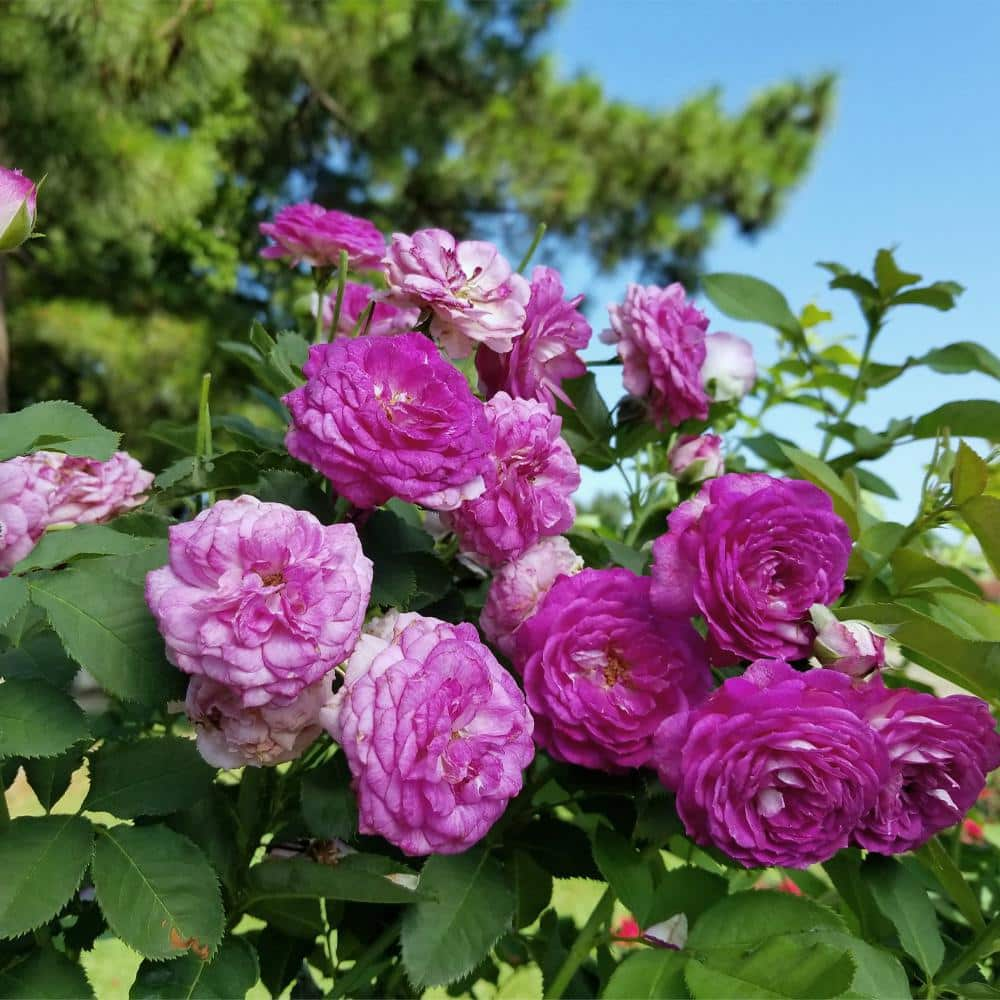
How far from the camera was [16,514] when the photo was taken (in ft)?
1.49

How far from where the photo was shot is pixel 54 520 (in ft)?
1.65

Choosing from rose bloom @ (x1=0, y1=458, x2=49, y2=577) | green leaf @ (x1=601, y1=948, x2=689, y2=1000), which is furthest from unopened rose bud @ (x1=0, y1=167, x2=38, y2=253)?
green leaf @ (x1=601, y1=948, x2=689, y2=1000)

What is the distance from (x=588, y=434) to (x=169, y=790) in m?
0.32

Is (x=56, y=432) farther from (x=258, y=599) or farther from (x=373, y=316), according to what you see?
(x=373, y=316)

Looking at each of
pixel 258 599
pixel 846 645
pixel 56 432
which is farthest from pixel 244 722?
pixel 846 645

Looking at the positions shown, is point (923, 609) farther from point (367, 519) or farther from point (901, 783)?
point (367, 519)

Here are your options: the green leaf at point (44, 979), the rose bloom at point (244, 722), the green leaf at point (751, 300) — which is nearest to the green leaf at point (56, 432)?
the rose bloom at point (244, 722)

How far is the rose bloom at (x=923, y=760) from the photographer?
0.42 m

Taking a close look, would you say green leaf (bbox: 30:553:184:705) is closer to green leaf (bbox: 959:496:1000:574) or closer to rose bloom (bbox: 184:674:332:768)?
rose bloom (bbox: 184:674:332:768)

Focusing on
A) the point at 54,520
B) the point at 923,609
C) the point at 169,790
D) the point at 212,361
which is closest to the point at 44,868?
the point at 169,790

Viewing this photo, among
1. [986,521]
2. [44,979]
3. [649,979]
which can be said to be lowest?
[44,979]

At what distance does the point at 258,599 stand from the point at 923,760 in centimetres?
30

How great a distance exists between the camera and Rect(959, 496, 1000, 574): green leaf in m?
0.47

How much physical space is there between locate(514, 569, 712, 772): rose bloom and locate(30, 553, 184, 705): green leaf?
16cm
